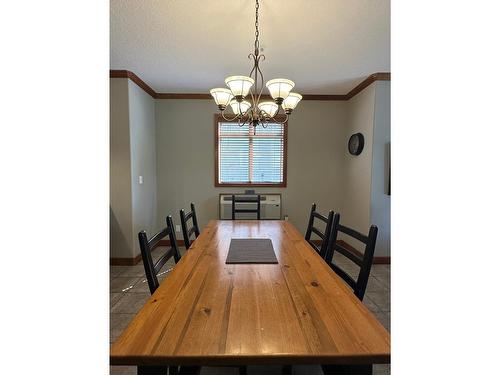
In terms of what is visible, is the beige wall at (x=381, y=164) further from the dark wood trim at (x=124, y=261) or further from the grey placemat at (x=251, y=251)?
the dark wood trim at (x=124, y=261)

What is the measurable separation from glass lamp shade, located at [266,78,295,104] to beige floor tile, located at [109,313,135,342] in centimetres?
211

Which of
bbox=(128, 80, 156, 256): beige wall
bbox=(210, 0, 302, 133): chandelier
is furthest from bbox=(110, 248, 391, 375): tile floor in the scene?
bbox=(210, 0, 302, 133): chandelier

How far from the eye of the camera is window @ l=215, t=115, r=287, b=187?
3840mm

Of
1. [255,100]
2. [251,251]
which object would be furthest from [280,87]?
[251,251]

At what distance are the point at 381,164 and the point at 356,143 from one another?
525mm

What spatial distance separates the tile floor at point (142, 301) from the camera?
1.44 meters

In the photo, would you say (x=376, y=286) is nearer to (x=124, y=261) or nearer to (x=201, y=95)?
(x=124, y=261)

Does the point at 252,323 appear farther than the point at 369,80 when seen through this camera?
No

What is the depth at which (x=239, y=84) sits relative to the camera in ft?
5.40

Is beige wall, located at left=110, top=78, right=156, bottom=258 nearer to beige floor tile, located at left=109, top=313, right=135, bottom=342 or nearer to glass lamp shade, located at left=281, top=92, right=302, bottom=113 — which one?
beige floor tile, located at left=109, top=313, right=135, bottom=342

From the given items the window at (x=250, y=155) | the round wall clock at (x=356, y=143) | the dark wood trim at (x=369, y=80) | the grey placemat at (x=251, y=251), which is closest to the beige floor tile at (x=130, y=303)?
the grey placemat at (x=251, y=251)
